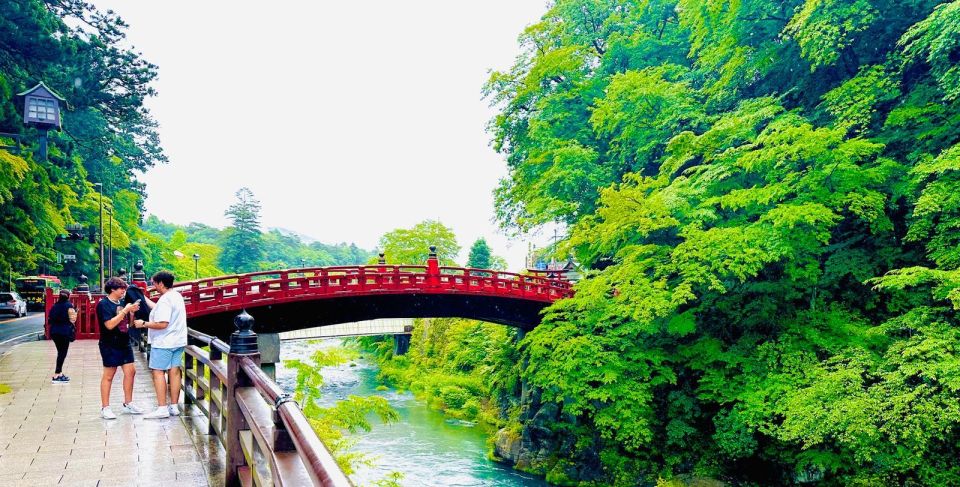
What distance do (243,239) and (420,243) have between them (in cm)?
3892

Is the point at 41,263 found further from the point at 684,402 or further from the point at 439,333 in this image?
the point at 684,402

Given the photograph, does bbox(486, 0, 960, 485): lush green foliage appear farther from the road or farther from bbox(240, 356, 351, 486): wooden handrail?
the road

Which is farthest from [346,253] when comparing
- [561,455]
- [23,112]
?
[561,455]

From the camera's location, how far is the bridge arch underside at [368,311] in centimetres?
1597

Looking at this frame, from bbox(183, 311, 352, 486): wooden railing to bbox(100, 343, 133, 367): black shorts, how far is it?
104cm

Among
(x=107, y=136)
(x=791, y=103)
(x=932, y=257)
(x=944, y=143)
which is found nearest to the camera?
(x=932, y=257)

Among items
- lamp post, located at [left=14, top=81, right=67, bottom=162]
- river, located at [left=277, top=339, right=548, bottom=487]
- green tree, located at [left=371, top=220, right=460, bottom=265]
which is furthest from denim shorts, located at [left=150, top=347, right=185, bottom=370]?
green tree, located at [left=371, top=220, right=460, bottom=265]

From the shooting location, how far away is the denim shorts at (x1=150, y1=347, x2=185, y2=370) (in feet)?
21.7

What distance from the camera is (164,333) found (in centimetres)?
664

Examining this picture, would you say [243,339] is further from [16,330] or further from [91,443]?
[16,330]

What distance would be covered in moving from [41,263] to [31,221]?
661 inches

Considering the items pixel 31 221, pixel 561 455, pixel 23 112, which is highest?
pixel 23 112

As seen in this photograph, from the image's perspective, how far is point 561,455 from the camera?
18.5m

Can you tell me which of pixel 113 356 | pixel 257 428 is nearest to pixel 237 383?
pixel 257 428
